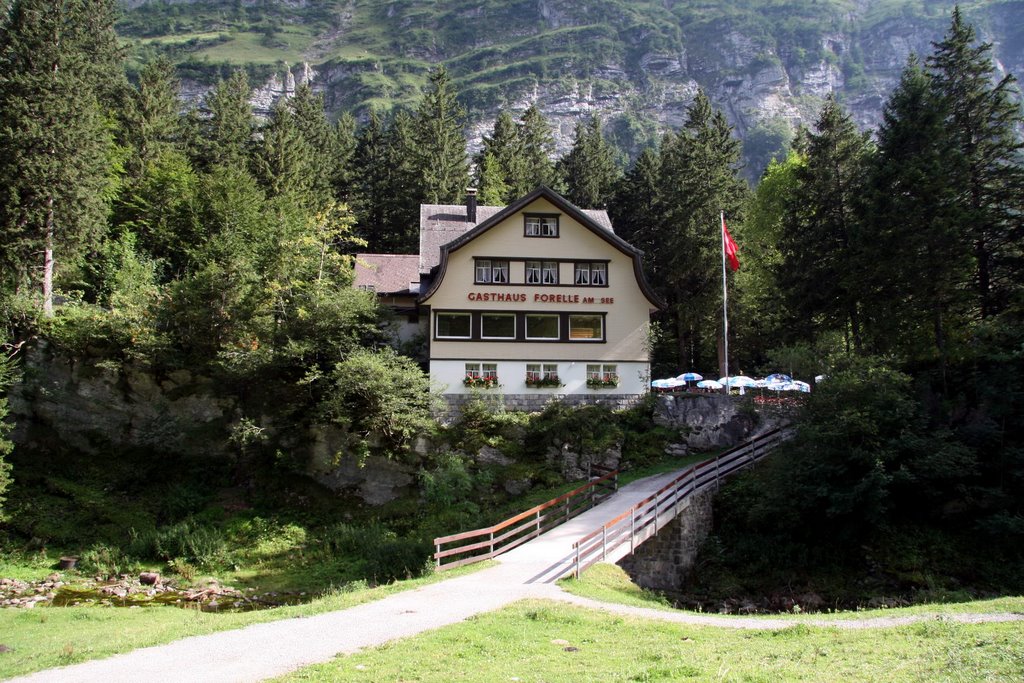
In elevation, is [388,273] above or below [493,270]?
above

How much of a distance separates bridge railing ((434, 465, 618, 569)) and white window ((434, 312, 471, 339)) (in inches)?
360

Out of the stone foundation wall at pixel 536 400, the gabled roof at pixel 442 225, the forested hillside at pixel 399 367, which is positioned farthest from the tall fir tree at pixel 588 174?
the stone foundation wall at pixel 536 400

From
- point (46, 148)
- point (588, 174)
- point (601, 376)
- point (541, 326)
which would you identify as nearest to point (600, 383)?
point (601, 376)

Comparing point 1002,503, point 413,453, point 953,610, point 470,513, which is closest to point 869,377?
point 1002,503

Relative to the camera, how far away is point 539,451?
32.5 metres

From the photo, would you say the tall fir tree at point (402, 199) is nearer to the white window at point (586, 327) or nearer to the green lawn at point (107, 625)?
the white window at point (586, 327)

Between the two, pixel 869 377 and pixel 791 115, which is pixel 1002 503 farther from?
pixel 791 115

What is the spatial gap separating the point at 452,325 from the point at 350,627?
22027 millimetres

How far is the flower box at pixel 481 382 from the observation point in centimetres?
3444

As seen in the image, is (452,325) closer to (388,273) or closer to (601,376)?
(601,376)

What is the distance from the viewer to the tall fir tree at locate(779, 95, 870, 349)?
115ft

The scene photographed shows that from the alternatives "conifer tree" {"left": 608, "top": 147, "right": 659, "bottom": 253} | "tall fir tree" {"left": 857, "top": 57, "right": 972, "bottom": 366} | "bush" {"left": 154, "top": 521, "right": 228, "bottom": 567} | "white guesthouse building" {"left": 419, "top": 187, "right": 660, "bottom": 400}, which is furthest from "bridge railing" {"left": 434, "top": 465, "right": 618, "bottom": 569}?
"conifer tree" {"left": 608, "top": 147, "right": 659, "bottom": 253}

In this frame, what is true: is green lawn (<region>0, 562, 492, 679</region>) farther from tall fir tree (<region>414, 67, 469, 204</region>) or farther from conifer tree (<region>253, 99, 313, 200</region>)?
tall fir tree (<region>414, 67, 469, 204</region>)

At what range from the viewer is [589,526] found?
77.2 ft
